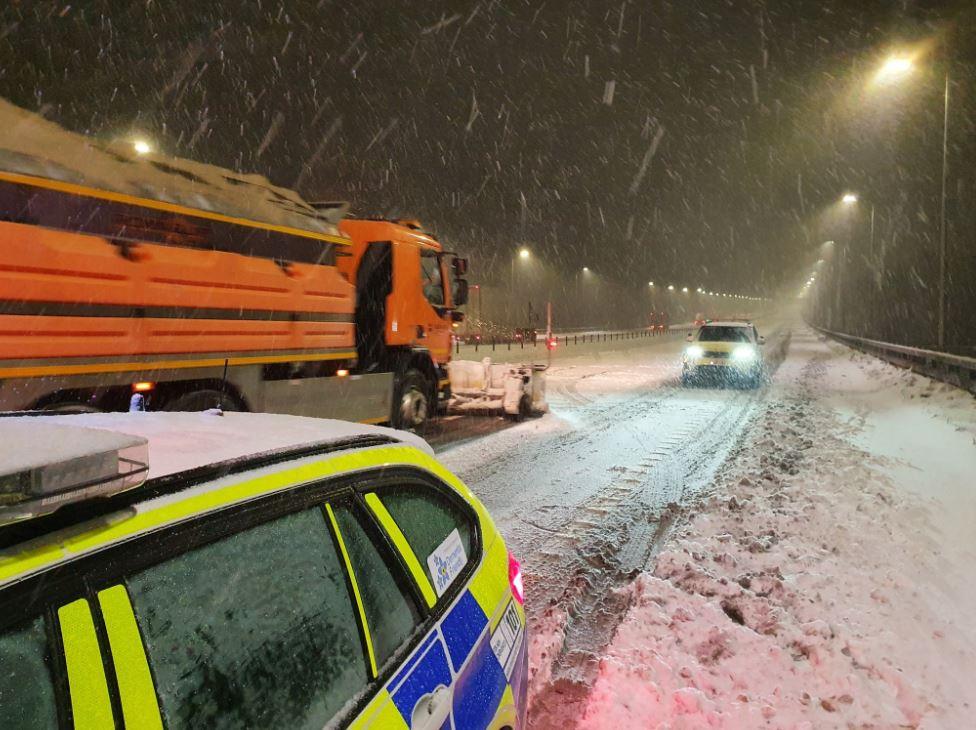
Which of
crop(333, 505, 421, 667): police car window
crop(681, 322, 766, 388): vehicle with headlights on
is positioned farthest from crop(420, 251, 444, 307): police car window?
crop(681, 322, 766, 388): vehicle with headlights on

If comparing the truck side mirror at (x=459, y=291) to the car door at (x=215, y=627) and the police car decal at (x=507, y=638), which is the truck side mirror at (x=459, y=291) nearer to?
the police car decal at (x=507, y=638)

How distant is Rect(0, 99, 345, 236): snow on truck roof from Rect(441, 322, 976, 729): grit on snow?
13.2 feet

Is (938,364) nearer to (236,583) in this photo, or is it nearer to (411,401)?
(411,401)

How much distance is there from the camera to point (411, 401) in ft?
35.2

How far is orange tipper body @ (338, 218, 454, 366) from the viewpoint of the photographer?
10141 mm

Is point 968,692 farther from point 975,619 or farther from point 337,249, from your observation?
point 337,249

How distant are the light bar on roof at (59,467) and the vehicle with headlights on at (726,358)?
19076 mm

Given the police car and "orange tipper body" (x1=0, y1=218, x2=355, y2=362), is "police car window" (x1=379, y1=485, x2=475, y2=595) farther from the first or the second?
"orange tipper body" (x1=0, y1=218, x2=355, y2=362)

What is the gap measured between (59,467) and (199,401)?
20.8ft

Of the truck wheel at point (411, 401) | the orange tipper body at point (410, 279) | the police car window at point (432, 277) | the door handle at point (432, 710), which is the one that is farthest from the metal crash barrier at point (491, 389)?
the door handle at point (432, 710)

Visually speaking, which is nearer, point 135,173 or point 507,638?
point 507,638

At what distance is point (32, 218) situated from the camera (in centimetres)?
544

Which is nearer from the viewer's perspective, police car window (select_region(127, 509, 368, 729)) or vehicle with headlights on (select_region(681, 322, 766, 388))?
police car window (select_region(127, 509, 368, 729))

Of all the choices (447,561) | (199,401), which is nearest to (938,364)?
(199,401)
